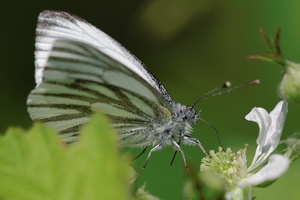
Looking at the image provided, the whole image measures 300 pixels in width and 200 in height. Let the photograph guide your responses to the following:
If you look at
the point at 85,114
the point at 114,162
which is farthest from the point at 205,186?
the point at 85,114

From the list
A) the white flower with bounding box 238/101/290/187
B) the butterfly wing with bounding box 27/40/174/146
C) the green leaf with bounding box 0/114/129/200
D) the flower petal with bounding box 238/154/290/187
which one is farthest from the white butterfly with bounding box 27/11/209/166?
the green leaf with bounding box 0/114/129/200

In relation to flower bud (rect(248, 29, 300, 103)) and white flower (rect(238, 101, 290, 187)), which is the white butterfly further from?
flower bud (rect(248, 29, 300, 103))

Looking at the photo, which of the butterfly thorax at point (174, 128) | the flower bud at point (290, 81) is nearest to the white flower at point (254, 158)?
the flower bud at point (290, 81)

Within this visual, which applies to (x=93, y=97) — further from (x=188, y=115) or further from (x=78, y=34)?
(x=188, y=115)

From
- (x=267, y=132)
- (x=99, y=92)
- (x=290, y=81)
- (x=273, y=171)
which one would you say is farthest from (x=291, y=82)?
(x=99, y=92)

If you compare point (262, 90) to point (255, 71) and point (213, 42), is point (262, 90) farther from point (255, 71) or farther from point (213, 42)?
point (213, 42)

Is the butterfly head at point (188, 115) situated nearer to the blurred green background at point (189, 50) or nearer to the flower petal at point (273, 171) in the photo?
the blurred green background at point (189, 50)
